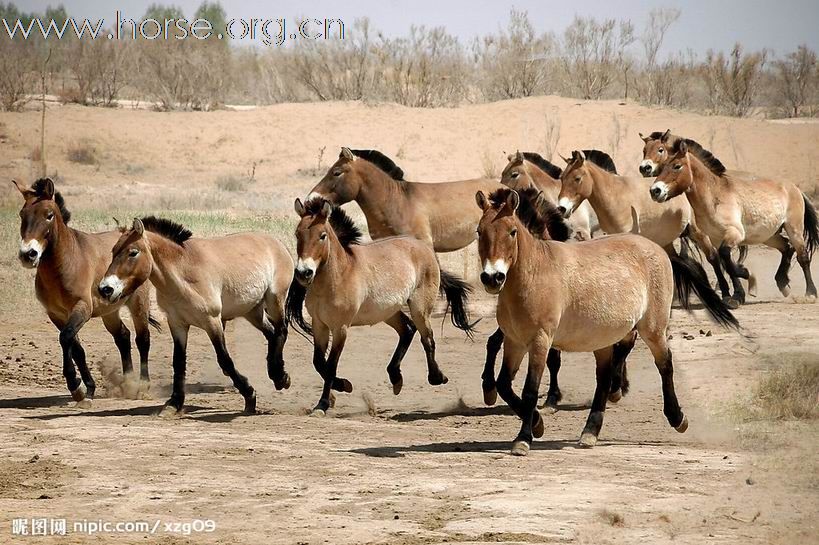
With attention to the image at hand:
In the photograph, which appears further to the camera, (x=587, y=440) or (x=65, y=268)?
(x=65, y=268)

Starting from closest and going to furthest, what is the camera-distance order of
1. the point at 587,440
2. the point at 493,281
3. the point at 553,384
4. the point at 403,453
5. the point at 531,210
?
the point at 493,281, the point at 403,453, the point at 587,440, the point at 531,210, the point at 553,384

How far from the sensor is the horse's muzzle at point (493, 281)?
28.2ft

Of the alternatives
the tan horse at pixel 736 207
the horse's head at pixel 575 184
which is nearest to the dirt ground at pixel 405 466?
the horse's head at pixel 575 184

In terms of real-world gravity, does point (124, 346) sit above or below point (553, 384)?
above

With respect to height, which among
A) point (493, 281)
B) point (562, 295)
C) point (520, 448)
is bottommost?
point (520, 448)

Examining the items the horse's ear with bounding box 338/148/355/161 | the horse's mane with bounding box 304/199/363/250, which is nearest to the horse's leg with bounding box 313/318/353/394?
the horse's mane with bounding box 304/199/363/250

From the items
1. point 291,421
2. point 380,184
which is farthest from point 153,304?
point 291,421

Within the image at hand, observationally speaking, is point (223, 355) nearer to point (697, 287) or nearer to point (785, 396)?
point (697, 287)

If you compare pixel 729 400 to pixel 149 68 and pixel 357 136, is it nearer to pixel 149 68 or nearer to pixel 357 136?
pixel 357 136

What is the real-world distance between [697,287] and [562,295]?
2.01m

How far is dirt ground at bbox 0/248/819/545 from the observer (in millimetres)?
6852

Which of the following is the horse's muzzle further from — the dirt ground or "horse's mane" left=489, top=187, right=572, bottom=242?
the dirt ground

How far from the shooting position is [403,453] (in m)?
8.98

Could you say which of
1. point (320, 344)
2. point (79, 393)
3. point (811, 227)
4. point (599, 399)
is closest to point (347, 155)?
point (320, 344)
